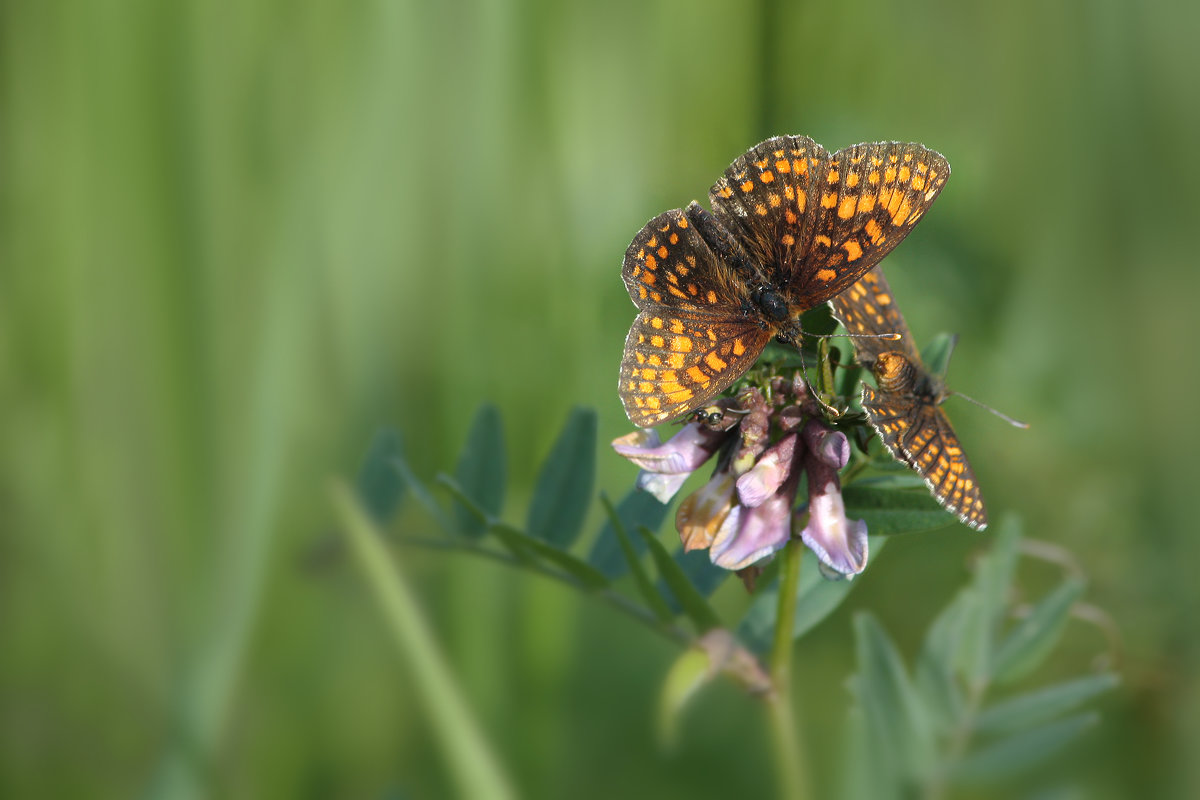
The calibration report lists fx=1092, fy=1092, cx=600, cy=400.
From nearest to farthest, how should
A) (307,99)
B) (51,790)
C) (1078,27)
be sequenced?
(51,790)
(307,99)
(1078,27)

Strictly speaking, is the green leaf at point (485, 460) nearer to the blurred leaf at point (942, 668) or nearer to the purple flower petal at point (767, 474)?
the purple flower petal at point (767, 474)

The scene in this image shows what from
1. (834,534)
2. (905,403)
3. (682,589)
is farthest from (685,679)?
(905,403)

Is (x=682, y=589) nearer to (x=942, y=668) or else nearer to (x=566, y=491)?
(x=566, y=491)

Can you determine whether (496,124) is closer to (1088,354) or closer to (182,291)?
(182,291)

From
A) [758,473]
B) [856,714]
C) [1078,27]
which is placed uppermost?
[1078,27]

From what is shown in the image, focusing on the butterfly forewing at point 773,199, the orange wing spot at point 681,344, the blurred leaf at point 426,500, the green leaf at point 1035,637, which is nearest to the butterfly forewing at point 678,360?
the orange wing spot at point 681,344

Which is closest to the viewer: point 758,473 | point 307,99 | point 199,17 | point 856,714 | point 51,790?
point 758,473

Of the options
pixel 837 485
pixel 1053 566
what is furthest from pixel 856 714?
pixel 1053 566

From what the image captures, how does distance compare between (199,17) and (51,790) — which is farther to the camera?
(199,17)
